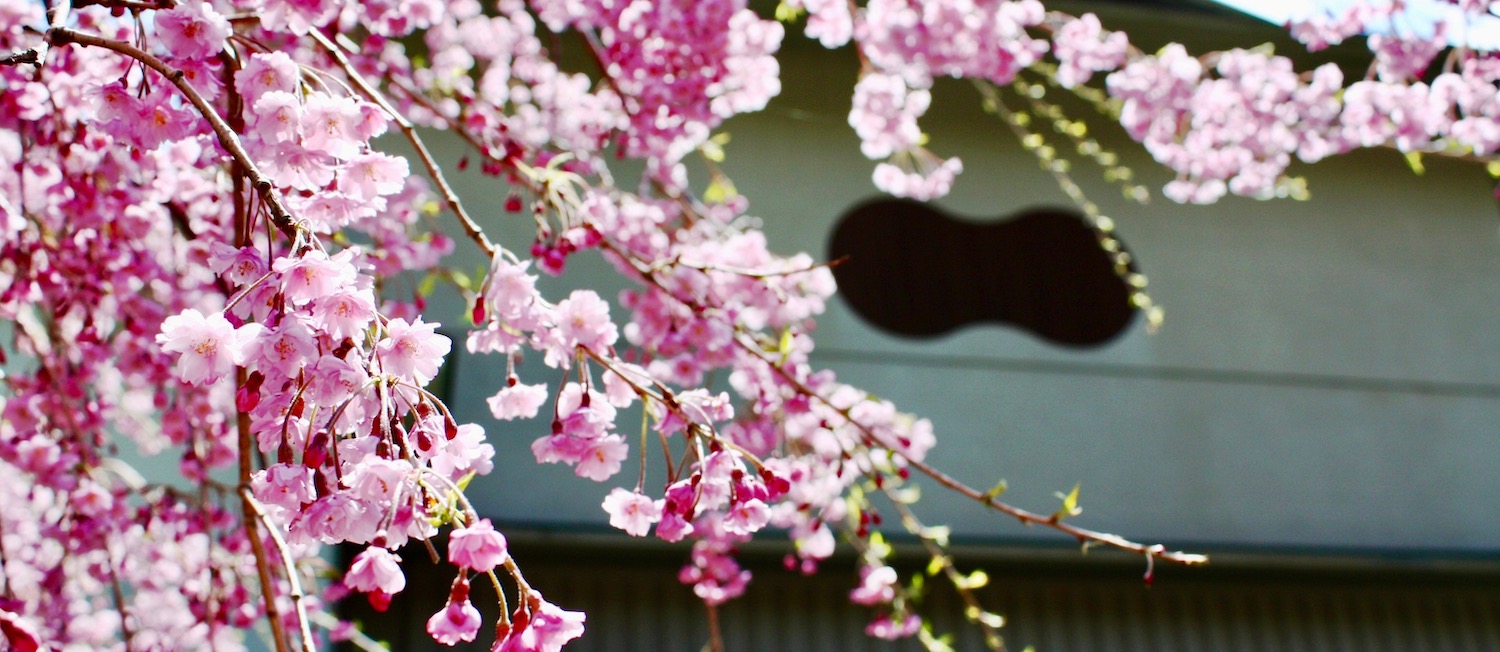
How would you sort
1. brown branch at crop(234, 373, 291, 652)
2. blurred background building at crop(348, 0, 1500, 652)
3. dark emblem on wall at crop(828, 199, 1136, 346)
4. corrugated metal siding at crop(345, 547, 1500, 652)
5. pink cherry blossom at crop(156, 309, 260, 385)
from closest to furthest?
pink cherry blossom at crop(156, 309, 260, 385) < brown branch at crop(234, 373, 291, 652) < corrugated metal siding at crop(345, 547, 1500, 652) < blurred background building at crop(348, 0, 1500, 652) < dark emblem on wall at crop(828, 199, 1136, 346)

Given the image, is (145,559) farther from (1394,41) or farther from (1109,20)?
(1109,20)

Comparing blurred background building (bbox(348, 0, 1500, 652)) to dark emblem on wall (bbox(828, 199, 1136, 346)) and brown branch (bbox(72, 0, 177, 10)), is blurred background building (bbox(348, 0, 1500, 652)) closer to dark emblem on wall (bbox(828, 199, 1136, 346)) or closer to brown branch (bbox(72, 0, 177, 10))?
dark emblem on wall (bbox(828, 199, 1136, 346))

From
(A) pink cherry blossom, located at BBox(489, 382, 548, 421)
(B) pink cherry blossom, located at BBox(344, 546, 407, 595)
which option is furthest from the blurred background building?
(B) pink cherry blossom, located at BBox(344, 546, 407, 595)

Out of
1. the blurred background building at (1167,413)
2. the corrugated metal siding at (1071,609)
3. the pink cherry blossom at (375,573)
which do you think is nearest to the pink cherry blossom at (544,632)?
the pink cherry blossom at (375,573)

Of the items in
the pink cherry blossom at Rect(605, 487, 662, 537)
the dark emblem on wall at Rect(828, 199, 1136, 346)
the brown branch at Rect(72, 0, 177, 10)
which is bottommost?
the pink cherry blossom at Rect(605, 487, 662, 537)

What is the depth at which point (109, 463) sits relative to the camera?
8.84ft

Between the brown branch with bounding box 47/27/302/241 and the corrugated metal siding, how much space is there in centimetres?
→ 311

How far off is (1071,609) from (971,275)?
1410 mm

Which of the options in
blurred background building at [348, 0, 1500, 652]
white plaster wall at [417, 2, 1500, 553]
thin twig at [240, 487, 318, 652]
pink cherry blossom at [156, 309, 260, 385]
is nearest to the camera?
pink cherry blossom at [156, 309, 260, 385]

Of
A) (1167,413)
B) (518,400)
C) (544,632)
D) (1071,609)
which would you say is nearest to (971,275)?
(1167,413)

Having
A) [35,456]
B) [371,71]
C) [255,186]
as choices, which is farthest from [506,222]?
[255,186]

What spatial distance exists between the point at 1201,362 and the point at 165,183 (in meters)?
4.19

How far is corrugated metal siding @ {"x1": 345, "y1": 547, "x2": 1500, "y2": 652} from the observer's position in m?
4.24

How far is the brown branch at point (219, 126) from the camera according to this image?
983mm
